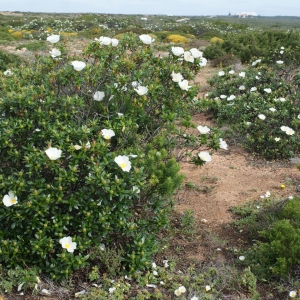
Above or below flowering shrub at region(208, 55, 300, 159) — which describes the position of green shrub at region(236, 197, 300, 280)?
below

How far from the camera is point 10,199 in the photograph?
242 cm

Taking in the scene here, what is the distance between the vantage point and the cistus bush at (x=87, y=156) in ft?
8.05

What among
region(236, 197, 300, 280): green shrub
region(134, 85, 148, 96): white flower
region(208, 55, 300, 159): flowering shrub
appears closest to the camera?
region(236, 197, 300, 280): green shrub

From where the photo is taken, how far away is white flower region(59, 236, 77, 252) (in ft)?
8.21

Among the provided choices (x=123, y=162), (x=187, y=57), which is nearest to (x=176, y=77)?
(x=187, y=57)

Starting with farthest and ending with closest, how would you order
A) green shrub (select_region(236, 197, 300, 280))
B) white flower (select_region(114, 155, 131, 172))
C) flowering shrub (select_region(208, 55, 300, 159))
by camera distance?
flowering shrub (select_region(208, 55, 300, 159)) < green shrub (select_region(236, 197, 300, 280)) < white flower (select_region(114, 155, 131, 172))

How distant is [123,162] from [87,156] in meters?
0.24

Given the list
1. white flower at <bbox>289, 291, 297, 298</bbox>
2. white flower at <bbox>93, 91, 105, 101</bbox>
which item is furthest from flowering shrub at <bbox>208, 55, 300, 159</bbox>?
white flower at <bbox>289, 291, 297, 298</bbox>

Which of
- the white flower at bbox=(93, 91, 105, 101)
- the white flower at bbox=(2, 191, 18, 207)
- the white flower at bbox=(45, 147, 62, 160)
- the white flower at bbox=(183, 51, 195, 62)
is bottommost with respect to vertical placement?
the white flower at bbox=(2, 191, 18, 207)

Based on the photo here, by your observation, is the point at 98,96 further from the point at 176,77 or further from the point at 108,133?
the point at 176,77

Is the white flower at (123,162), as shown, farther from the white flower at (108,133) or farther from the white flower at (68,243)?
the white flower at (68,243)

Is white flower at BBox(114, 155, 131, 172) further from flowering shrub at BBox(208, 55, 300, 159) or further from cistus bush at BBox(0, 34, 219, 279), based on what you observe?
flowering shrub at BBox(208, 55, 300, 159)

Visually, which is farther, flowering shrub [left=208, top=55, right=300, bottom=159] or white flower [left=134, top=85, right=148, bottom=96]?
flowering shrub [left=208, top=55, right=300, bottom=159]

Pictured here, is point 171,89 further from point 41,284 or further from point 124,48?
point 41,284
